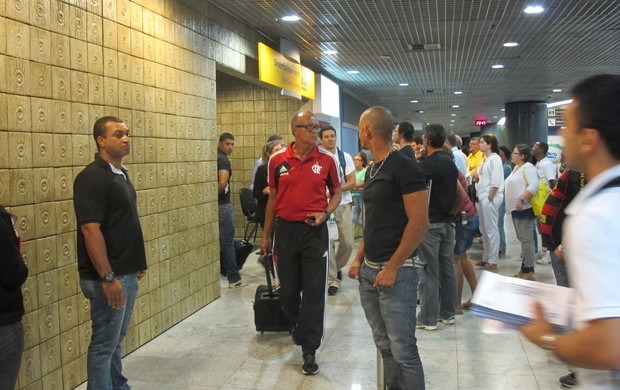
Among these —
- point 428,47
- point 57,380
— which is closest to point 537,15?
point 428,47

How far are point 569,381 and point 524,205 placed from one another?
10.1 ft

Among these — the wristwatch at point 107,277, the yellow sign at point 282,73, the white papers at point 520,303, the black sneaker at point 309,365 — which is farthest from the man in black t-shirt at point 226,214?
the white papers at point 520,303

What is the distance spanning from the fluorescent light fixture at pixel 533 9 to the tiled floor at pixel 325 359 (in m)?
3.36

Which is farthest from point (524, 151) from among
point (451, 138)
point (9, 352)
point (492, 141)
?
point (9, 352)

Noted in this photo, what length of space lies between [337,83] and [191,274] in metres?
7.64

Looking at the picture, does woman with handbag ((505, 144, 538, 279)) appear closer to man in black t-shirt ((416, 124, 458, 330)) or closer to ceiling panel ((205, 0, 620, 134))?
ceiling panel ((205, 0, 620, 134))

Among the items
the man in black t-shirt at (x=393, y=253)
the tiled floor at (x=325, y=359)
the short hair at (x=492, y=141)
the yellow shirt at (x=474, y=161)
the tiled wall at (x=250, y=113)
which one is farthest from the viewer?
→ the tiled wall at (x=250, y=113)

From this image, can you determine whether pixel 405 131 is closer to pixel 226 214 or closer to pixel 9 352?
pixel 226 214

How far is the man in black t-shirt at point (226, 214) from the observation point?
Result: 6043 mm

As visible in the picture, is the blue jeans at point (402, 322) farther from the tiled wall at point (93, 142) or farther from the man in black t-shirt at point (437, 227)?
the tiled wall at point (93, 142)

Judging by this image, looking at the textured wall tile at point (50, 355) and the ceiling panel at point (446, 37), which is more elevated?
the ceiling panel at point (446, 37)

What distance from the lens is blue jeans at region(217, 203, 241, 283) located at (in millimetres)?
6156

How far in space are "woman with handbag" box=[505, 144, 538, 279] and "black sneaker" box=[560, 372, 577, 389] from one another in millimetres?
2826

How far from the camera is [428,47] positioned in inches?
323
